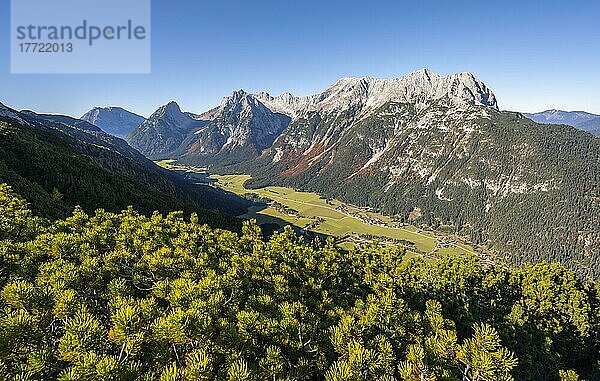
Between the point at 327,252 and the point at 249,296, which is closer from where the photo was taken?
the point at 249,296

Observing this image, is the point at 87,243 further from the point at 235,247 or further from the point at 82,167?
the point at 82,167

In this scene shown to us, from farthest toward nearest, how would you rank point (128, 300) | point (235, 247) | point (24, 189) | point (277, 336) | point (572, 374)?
1. point (24, 189)
2. point (235, 247)
3. point (572, 374)
4. point (277, 336)
5. point (128, 300)

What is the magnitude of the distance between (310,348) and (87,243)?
20561 millimetres

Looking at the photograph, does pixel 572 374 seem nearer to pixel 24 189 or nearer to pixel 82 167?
pixel 24 189

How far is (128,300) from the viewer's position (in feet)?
59.7

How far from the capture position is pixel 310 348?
20797 millimetres

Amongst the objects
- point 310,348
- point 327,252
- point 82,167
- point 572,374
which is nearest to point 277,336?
point 310,348

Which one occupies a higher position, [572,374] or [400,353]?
[400,353]

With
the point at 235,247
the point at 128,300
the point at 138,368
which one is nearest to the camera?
the point at 138,368

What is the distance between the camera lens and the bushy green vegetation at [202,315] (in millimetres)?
13625

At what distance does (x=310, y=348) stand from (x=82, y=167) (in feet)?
477

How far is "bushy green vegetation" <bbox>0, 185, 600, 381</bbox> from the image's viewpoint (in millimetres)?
13625

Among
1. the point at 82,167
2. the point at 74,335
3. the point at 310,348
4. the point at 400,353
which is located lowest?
the point at 400,353

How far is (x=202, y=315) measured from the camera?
54.3ft
